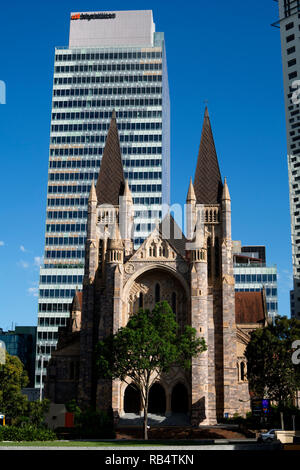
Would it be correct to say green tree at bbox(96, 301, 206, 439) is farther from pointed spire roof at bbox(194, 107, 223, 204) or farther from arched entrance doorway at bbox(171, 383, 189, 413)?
pointed spire roof at bbox(194, 107, 223, 204)

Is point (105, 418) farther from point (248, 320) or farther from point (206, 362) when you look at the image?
point (248, 320)

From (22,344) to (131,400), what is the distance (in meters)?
70.5

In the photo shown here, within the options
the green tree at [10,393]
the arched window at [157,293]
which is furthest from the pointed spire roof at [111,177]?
the green tree at [10,393]

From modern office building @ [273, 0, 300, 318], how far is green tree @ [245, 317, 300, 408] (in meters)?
42.1

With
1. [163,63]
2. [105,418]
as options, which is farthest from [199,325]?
[163,63]

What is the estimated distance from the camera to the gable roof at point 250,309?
77.8 metres

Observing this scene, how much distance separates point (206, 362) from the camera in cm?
6150

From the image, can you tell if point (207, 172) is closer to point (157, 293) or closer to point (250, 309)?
point (157, 293)

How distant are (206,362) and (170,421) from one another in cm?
681

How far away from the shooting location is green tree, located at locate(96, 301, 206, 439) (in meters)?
50.8

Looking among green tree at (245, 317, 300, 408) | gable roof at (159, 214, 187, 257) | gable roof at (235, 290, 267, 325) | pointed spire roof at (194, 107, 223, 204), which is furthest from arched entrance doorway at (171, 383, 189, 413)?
pointed spire roof at (194, 107, 223, 204)

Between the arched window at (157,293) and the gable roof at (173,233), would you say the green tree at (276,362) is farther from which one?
the gable roof at (173,233)

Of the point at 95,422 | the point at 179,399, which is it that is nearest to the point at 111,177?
the point at 179,399

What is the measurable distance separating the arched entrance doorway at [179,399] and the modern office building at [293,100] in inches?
1689
